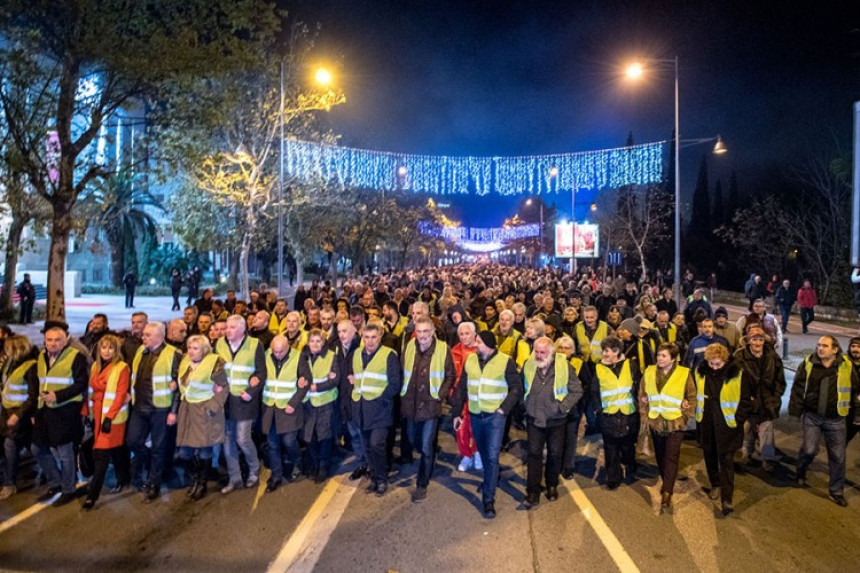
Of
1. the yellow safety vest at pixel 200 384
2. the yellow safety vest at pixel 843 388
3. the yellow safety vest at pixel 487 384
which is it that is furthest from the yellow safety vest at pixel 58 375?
the yellow safety vest at pixel 843 388

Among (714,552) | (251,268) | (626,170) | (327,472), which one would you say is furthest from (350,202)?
(251,268)

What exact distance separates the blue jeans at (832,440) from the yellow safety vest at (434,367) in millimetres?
3642

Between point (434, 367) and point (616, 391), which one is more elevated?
point (434, 367)

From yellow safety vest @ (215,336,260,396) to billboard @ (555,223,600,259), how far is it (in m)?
31.2

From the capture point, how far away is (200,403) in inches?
231

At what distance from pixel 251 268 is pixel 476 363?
70.6m

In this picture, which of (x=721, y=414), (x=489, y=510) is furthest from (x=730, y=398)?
(x=489, y=510)

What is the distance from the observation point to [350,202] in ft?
108

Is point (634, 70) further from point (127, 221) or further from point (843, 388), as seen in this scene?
point (127, 221)

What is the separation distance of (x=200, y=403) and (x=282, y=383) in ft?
2.55

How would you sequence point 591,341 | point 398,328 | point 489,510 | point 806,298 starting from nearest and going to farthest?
point 489,510
point 591,341
point 398,328
point 806,298

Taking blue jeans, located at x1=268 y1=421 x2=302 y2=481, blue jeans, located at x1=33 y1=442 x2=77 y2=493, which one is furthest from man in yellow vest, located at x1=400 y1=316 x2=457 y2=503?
blue jeans, located at x1=33 y1=442 x2=77 y2=493

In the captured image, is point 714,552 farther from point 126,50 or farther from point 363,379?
point 126,50

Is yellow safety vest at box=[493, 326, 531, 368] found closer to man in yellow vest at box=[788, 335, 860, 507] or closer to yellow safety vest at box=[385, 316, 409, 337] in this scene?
yellow safety vest at box=[385, 316, 409, 337]
